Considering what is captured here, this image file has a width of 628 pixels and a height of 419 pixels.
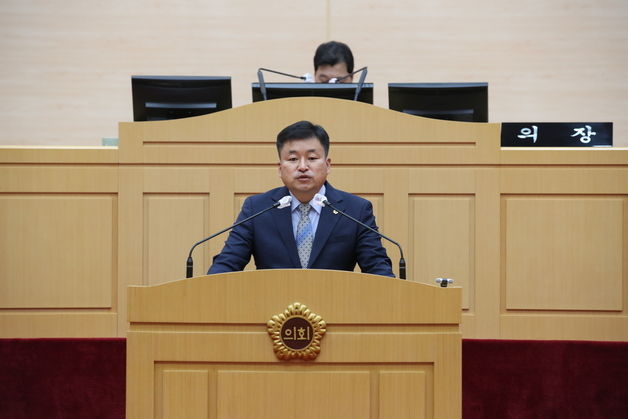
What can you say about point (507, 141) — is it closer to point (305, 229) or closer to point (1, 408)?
point (305, 229)

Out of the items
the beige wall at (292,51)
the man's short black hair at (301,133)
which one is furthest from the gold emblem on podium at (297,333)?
the beige wall at (292,51)

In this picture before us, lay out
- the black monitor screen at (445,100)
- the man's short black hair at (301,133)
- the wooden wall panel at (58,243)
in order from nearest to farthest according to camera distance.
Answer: the man's short black hair at (301,133)
the wooden wall panel at (58,243)
the black monitor screen at (445,100)

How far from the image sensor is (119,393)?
2.48m

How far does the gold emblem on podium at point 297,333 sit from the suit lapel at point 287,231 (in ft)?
2.01

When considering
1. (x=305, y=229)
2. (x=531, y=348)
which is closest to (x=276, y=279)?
(x=305, y=229)

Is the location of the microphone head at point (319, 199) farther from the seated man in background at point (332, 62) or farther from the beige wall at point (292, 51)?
the beige wall at point (292, 51)

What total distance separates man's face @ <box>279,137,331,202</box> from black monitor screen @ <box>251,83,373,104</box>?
25.5 inches

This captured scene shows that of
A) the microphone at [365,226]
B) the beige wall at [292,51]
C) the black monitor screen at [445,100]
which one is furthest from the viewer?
the beige wall at [292,51]

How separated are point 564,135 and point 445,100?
45cm

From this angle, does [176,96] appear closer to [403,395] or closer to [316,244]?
[316,244]

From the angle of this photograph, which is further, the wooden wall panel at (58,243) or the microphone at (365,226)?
the wooden wall panel at (58,243)

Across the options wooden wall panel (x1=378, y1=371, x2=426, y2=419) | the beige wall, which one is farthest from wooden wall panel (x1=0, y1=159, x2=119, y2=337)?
the beige wall

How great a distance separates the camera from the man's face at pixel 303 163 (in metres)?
2.23

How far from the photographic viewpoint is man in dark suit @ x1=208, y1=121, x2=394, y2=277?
2.23m
